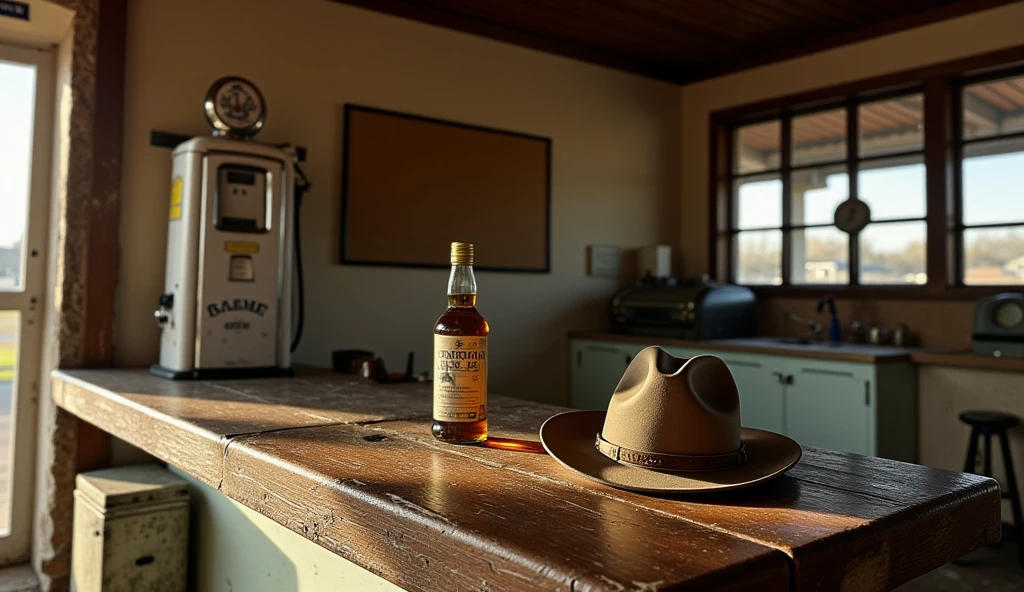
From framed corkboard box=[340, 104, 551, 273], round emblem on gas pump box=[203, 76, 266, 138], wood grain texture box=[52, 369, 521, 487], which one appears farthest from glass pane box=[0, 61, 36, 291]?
framed corkboard box=[340, 104, 551, 273]

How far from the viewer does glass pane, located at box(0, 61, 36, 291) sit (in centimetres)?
301

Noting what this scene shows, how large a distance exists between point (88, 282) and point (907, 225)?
4.18 metres

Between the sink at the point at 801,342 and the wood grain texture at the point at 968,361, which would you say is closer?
the wood grain texture at the point at 968,361

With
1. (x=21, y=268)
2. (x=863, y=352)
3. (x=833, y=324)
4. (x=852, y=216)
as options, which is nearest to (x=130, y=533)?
(x=21, y=268)

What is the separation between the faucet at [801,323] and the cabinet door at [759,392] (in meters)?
0.75

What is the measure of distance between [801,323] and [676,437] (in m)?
3.89

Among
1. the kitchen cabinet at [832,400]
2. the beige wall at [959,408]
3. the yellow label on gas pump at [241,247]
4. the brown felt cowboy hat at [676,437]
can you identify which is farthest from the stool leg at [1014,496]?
the yellow label on gas pump at [241,247]

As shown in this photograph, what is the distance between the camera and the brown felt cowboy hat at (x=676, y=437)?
3.08 feet

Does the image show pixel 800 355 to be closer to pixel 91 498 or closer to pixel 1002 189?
pixel 1002 189

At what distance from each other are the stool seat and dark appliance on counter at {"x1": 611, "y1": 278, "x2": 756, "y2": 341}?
1393 mm

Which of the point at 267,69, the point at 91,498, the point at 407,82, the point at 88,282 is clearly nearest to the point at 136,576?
the point at 91,498

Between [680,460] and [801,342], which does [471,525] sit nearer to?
[680,460]

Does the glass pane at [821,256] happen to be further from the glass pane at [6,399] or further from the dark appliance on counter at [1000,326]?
the glass pane at [6,399]

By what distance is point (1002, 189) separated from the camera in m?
3.73
